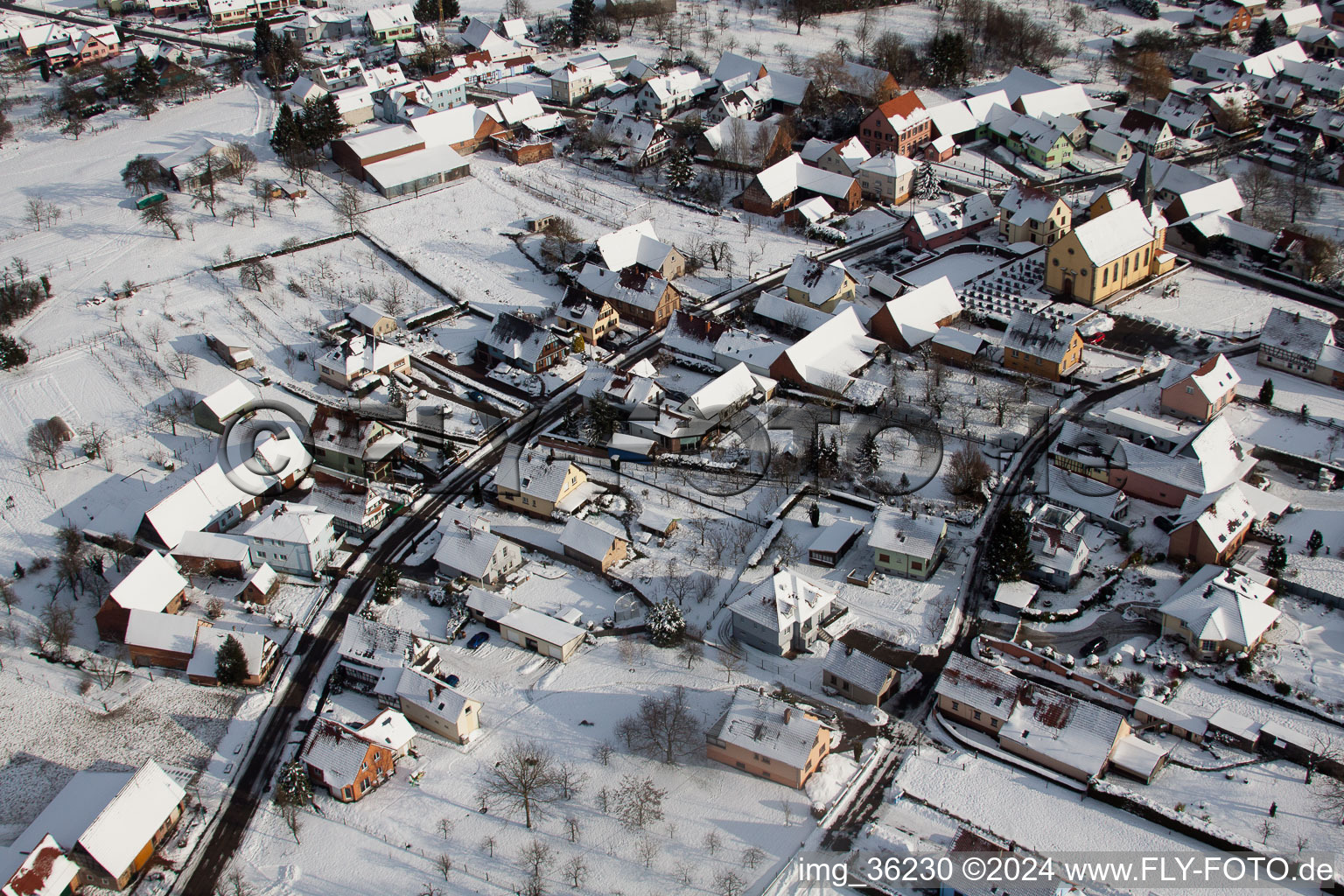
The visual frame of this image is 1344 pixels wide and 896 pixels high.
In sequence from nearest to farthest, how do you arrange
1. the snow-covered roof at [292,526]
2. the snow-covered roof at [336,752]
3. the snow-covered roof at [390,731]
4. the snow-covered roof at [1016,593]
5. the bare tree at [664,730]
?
1. the snow-covered roof at [336,752]
2. the snow-covered roof at [390,731]
3. the bare tree at [664,730]
4. the snow-covered roof at [1016,593]
5. the snow-covered roof at [292,526]

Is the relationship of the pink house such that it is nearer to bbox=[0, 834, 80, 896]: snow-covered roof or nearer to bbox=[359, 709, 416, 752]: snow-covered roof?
bbox=[359, 709, 416, 752]: snow-covered roof

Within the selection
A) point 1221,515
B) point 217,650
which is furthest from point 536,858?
point 1221,515

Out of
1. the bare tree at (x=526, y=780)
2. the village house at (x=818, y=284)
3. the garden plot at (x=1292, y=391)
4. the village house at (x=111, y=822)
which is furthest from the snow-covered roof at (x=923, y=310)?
the village house at (x=111, y=822)

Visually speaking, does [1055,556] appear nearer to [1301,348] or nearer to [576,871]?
[576,871]

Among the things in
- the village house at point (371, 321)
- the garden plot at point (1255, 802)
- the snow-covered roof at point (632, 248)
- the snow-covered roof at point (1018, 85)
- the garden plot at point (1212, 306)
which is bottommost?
the garden plot at point (1255, 802)

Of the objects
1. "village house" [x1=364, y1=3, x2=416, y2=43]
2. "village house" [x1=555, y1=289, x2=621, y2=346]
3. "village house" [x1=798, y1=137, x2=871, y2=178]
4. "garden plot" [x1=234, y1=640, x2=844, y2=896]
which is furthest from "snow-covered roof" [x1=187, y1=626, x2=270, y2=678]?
"village house" [x1=364, y1=3, x2=416, y2=43]

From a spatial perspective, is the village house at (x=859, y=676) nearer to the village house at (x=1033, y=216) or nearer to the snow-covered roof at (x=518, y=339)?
the snow-covered roof at (x=518, y=339)
